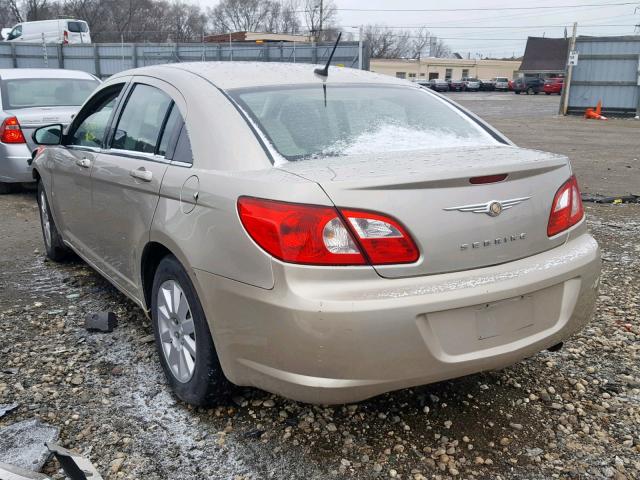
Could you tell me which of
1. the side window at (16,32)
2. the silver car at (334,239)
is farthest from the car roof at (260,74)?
the side window at (16,32)

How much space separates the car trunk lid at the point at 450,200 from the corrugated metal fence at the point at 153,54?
58.4 feet

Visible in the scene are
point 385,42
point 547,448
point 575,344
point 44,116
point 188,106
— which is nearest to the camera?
point 547,448

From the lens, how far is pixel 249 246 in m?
2.24

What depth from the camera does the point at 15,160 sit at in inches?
289

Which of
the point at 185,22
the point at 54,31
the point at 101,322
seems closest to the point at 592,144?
the point at 101,322

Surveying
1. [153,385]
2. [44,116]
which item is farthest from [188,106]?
[44,116]

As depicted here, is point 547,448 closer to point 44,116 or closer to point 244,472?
point 244,472

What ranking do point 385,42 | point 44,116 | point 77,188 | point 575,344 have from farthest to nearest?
1. point 385,42
2. point 44,116
3. point 77,188
4. point 575,344

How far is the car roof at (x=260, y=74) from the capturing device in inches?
120

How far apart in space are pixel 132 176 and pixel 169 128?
0.32 metres

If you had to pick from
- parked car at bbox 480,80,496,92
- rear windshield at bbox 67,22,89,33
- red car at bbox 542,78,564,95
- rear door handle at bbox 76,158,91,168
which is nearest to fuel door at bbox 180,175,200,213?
rear door handle at bbox 76,158,91,168

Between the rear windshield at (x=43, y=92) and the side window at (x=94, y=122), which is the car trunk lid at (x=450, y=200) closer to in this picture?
the side window at (x=94, y=122)

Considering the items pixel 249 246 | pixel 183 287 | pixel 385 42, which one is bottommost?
pixel 183 287

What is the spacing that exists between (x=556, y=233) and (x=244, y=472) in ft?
5.23
